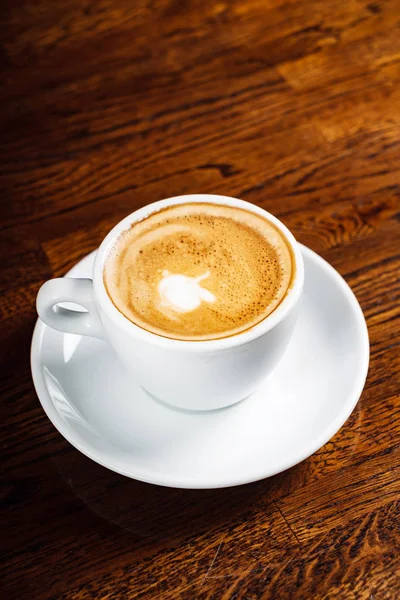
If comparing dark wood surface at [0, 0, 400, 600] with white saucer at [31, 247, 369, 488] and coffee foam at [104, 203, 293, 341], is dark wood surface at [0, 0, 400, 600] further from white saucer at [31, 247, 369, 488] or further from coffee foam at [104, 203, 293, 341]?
coffee foam at [104, 203, 293, 341]

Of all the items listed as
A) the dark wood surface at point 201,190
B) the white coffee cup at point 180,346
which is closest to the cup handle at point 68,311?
the white coffee cup at point 180,346

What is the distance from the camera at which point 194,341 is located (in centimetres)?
68

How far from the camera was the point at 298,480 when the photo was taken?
751 millimetres

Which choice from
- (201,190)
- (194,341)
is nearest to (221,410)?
(194,341)

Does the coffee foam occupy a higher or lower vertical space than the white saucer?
higher

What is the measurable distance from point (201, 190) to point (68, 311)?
387 mm

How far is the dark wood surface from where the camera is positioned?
27.2 inches

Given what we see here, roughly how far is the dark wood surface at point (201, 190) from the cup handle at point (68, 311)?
0.12 meters

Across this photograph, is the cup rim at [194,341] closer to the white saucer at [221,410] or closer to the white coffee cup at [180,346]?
the white coffee cup at [180,346]

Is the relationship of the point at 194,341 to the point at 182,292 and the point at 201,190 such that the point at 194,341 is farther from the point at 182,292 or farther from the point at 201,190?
the point at 201,190

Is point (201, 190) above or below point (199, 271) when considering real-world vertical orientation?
below

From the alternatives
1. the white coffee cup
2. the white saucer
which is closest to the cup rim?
the white coffee cup

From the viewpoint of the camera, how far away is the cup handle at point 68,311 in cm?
75

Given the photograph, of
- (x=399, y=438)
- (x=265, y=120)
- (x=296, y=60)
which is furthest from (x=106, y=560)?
(x=296, y=60)
